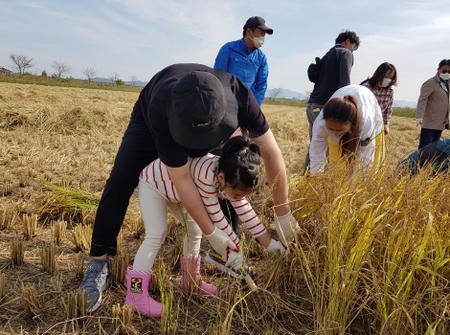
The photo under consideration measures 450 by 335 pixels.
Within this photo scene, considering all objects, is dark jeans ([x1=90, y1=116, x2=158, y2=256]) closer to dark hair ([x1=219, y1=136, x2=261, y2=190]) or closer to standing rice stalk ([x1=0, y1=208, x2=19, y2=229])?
dark hair ([x1=219, y1=136, x2=261, y2=190])

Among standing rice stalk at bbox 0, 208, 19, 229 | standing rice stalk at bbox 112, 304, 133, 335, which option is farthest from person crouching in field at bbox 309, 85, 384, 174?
standing rice stalk at bbox 0, 208, 19, 229

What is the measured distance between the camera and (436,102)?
458cm

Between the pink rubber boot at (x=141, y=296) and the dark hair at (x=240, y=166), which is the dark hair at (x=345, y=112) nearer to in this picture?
the dark hair at (x=240, y=166)

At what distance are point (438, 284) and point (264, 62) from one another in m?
2.44

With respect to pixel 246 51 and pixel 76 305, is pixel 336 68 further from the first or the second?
pixel 76 305

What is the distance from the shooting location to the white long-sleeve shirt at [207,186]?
5.13 feet

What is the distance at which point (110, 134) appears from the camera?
6.50 m

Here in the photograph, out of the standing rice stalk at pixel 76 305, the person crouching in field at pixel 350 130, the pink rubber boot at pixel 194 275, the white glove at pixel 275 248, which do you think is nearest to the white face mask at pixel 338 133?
the person crouching in field at pixel 350 130

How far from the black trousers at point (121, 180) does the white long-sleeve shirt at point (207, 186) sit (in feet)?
0.34

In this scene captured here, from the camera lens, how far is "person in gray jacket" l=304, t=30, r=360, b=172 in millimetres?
3348

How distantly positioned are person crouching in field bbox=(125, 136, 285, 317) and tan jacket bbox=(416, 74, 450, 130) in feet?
13.0

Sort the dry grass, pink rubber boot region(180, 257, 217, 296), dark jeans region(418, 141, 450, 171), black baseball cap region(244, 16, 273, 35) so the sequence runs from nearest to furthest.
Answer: the dry grass, pink rubber boot region(180, 257, 217, 296), dark jeans region(418, 141, 450, 171), black baseball cap region(244, 16, 273, 35)

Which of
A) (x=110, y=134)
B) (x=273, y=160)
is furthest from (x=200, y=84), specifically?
(x=110, y=134)

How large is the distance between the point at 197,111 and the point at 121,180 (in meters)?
0.76
